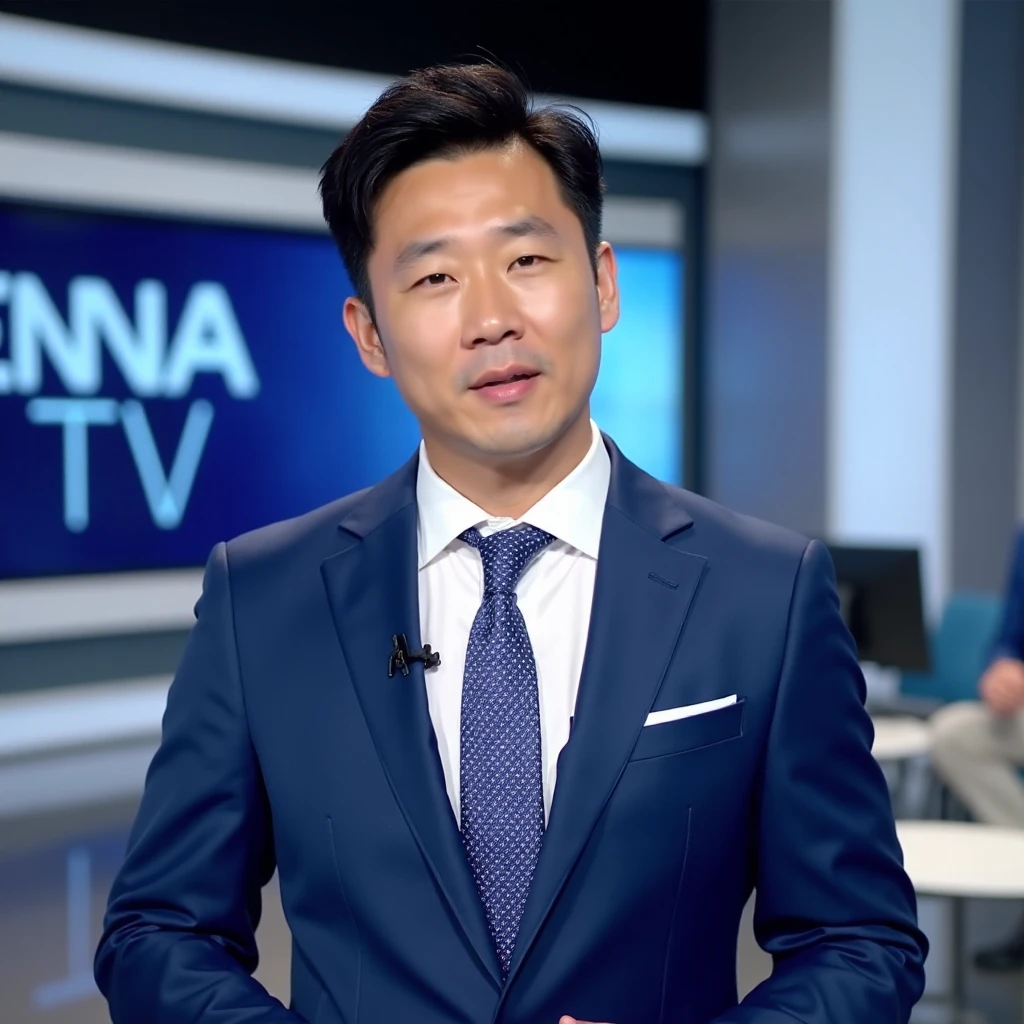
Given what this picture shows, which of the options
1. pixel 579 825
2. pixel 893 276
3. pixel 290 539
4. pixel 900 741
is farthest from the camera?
pixel 893 276

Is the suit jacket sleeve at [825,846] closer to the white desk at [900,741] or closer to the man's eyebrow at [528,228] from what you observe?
the man's eyebrow at [528,228]

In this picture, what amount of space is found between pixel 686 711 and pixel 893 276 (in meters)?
6.12

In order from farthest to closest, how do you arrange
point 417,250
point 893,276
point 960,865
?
point 893,276, point 960,865, point 417,250

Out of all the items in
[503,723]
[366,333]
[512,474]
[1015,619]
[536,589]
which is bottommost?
[1015,619]

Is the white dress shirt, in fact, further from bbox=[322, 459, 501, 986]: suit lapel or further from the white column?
the white column

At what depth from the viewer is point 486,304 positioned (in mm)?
1317

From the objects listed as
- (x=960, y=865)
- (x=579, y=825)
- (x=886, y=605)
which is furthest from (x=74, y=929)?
(x=579, y=825)

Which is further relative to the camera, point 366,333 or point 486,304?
point 366,333

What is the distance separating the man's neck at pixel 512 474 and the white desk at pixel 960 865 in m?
1.70

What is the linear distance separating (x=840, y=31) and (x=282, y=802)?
21.2 feet

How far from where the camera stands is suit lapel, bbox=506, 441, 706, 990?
1.24m

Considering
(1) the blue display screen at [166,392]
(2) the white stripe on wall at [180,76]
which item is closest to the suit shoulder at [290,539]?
(1) the blue display screen at [166,392]

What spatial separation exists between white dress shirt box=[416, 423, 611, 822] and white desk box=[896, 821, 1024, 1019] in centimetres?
166

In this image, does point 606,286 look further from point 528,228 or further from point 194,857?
point 194,857
